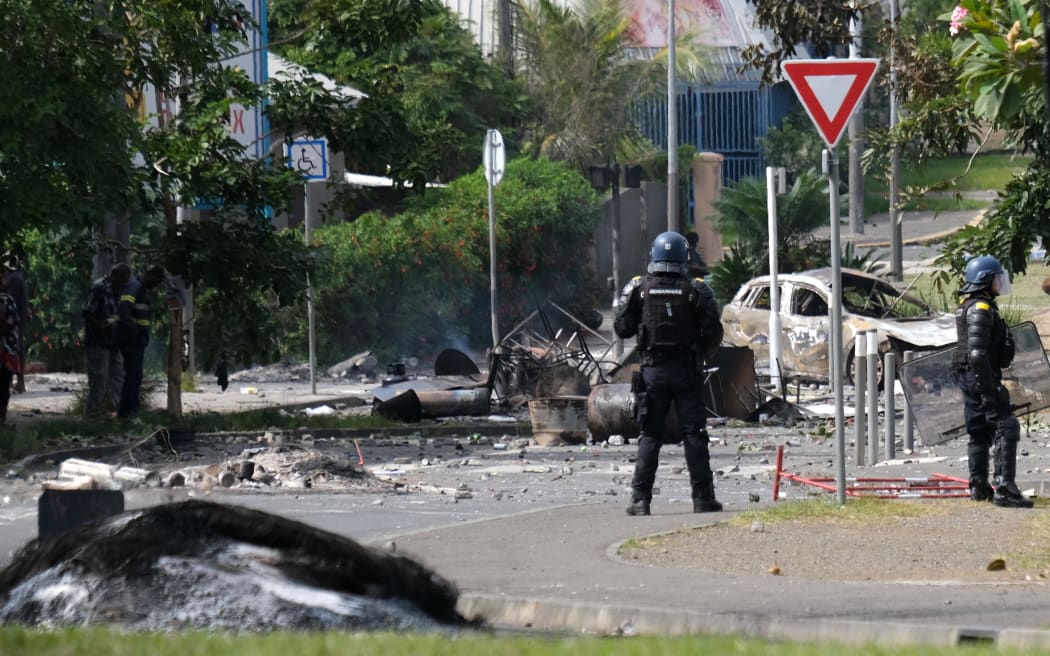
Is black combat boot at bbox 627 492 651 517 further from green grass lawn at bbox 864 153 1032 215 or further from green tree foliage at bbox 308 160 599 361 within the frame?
green grass lawn at bbox 864 153 1032 215

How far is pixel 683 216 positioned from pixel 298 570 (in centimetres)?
4113

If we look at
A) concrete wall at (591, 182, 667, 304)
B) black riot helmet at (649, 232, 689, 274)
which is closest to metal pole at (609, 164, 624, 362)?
concrete wall at (591, 182, 667, 304)

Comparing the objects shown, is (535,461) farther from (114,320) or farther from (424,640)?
(424,640)

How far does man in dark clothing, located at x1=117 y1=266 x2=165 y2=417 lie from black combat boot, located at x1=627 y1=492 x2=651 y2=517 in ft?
26.5

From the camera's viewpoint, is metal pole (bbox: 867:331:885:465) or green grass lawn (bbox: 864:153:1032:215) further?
green grass lawn (bbox: 864:153:1032:215)

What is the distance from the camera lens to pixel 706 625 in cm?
719

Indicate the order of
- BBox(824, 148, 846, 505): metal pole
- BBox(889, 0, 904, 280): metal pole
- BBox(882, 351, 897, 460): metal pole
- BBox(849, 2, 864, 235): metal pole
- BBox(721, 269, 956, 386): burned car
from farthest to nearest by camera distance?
BBox(849, 2, 864, 235): metal pole, BBox(889, 0, 904, 280): metal pole, BBox(721, 269, 956, 386): burned car, BBox(882, 351, 897, 460): metal pole, BBox(824, 148, 846, 505): metal pole

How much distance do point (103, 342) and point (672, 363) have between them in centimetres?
842

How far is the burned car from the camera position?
2186 centimetres

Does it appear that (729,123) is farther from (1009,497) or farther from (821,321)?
(1009,497)

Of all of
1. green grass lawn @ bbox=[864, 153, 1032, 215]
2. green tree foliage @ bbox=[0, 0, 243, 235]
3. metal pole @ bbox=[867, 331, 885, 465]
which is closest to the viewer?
metal pole @ bbox=[867, 331, 885, 465]

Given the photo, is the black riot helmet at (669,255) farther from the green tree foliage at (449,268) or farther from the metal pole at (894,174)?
the green tree foliage at (449,268)

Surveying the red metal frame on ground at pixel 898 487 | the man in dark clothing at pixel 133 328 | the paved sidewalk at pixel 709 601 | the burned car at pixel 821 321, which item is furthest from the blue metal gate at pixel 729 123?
the paved sidewalk at pixel 709 601

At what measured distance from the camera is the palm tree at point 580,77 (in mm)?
45719
